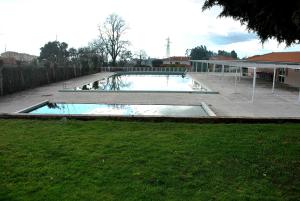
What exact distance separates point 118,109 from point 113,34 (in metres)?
44.3

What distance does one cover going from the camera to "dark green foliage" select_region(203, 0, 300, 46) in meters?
3.29

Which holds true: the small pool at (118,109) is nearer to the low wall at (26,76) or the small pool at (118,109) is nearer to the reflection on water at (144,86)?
the low wall at (26,76)

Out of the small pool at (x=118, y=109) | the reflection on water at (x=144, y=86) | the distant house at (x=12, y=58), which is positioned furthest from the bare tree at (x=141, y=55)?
the small pool at (x=118, y=109)


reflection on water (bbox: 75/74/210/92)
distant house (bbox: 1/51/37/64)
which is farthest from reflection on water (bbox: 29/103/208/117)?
distant house (bbox: 1/51/37/64)

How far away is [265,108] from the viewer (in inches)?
442

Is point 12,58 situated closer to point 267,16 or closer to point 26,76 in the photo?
point 26,76

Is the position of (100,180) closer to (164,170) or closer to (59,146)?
(164,170)

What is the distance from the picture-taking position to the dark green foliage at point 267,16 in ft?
10.8

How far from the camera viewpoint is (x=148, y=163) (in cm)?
466

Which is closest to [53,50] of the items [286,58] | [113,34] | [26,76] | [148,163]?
[113,34]

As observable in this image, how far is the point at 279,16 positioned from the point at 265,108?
329 inches

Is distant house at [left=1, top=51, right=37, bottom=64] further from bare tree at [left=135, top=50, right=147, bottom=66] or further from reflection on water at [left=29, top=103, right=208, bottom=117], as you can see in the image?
bare tree at [left=135, top=50, right=147, bottom=66]

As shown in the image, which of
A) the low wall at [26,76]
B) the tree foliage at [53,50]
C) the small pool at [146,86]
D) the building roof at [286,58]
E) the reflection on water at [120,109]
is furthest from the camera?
the tree foliage at [53,50]

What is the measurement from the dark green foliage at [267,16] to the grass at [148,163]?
75.2 inches
